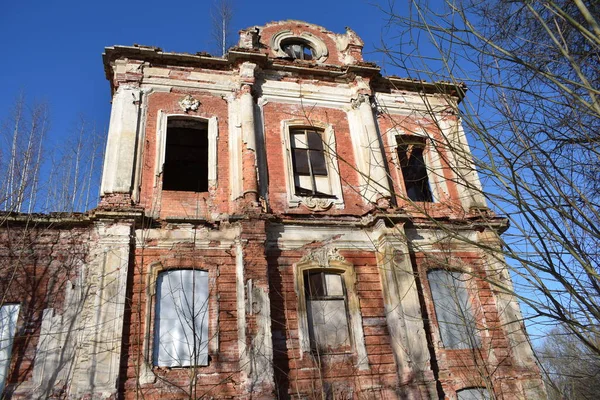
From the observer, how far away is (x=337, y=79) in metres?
13.4

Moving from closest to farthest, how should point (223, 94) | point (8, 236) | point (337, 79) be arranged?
point (8, 236) → point (223, 94) → point (337, 79)

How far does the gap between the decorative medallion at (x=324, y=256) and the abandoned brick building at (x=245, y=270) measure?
0.04 m

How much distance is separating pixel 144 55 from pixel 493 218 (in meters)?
9.99

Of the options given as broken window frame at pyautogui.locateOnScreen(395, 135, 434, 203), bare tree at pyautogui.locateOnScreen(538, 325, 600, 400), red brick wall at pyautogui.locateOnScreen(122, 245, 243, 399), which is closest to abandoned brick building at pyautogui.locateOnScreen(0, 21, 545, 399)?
red brick wall at pyautogui.locateOnScreen(122, 245, 243, 399)

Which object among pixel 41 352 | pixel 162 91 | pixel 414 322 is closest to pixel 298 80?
pixel 162 91

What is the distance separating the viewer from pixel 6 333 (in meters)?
8.63

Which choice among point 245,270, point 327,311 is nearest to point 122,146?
point 245,270

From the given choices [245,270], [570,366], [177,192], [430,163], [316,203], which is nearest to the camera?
[570,366]

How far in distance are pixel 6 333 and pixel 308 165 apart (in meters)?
7.57

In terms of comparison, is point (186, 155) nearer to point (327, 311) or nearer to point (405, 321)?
point (327, 311)

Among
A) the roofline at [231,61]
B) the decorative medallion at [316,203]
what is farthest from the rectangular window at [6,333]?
the roofline at [231,61]

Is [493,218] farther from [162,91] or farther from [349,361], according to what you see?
[162,91]

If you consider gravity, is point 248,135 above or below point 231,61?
below

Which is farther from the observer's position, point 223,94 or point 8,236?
point 223,94
